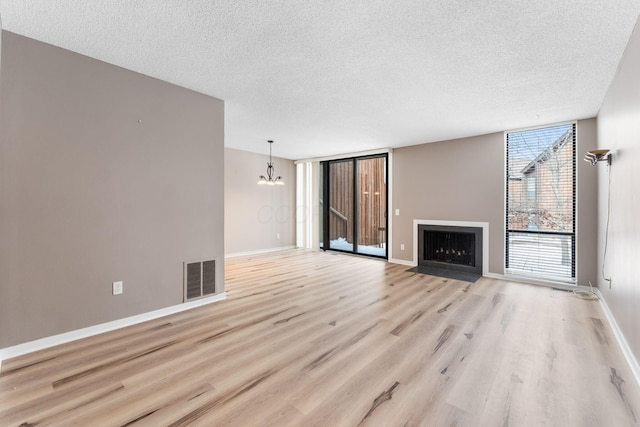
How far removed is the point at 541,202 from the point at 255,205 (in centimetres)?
590

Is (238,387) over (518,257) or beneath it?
beneath

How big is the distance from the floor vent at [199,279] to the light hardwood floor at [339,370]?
0.69 ft

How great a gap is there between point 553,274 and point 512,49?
3.74m

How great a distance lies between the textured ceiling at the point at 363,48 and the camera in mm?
1952

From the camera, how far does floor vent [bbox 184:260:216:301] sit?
3.32 meters

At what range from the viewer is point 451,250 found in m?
5.51

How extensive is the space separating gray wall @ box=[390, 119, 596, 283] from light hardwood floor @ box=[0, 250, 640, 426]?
133 cm

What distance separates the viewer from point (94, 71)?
267cm

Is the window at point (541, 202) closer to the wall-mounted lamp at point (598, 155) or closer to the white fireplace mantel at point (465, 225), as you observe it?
the white fireplace mantel at point (465, 225)

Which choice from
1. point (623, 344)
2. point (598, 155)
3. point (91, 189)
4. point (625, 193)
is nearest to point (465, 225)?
point (598, 155)

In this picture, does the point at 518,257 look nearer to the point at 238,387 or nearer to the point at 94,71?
the point at 238,387

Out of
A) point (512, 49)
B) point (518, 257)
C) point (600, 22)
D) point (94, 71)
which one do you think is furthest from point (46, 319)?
point (518, 257)

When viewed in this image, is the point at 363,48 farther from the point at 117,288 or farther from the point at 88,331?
the point at 88,331

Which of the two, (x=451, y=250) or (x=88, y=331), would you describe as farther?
(x=451, y=250)
